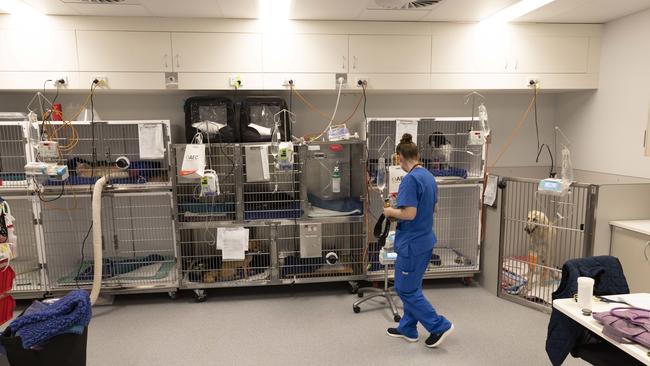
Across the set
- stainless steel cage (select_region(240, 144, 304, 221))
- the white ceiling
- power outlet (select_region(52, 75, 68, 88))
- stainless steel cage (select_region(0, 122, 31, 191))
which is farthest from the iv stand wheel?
power outlet (select_region(52, 75, 68, 88))

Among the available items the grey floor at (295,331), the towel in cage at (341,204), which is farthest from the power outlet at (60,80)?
the towel in cage at (341,204)

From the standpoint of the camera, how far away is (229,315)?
11.0 ft

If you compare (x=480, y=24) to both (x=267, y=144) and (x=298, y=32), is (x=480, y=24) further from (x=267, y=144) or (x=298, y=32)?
(x=267, y=144)

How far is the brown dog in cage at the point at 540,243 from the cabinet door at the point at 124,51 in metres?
3.46

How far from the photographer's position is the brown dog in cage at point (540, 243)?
11.0 feet

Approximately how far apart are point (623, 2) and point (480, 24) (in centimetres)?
110

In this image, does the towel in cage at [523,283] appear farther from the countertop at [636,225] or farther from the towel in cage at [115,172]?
the towel in cage at [115,172]

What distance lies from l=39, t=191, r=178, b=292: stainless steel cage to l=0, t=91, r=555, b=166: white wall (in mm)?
796

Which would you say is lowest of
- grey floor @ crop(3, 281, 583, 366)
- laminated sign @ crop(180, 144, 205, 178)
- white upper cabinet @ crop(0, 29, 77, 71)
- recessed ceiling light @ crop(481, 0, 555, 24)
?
grey floor @ crop(3, 281, 583, 366)

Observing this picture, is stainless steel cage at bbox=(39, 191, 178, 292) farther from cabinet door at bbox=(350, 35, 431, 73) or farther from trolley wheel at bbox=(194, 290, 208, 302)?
cabinet door at bbox=(350, 35, 431, 73)

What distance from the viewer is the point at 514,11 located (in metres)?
3.59

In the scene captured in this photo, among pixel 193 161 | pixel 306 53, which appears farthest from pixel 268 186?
pixel 306 53

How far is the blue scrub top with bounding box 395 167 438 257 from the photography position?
2.68 metres

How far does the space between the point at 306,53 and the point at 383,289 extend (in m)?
2.34
